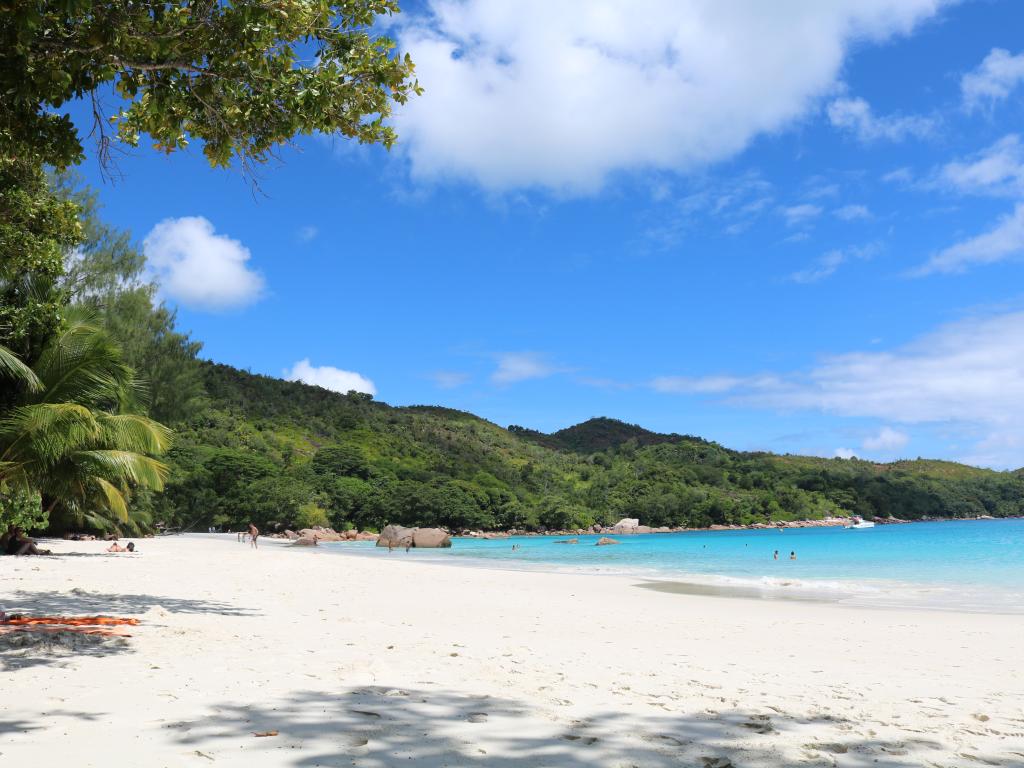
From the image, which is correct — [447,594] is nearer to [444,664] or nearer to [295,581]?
[295,581]

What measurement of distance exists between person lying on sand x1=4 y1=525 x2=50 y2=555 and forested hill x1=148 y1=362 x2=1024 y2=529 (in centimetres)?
2895

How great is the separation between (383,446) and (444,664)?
109800 millimetres

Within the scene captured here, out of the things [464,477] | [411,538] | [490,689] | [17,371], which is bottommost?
[490,689]

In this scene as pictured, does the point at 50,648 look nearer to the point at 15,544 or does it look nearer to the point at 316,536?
the point at 15,544

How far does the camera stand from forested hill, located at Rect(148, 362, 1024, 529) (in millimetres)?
68250

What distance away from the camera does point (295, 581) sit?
1720cm

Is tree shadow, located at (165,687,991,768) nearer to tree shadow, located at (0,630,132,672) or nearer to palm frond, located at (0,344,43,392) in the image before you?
tree shadow, located at (0,630,132,672)

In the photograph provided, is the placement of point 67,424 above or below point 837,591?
above

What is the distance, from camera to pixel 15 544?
68.5 ft

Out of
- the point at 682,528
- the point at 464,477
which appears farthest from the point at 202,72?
the point at 682,528

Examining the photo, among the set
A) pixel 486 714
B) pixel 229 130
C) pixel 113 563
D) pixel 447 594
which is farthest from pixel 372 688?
pixel 113 563

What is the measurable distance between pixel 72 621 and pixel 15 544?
1604 centimetres

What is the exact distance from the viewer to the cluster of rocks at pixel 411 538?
53438 mm

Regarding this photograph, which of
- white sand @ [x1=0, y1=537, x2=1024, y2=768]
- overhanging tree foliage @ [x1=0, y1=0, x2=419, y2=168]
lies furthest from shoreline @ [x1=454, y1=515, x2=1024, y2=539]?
overhanging tree foliage @ [x1=0, y1=0, x2=419, y2=168]
